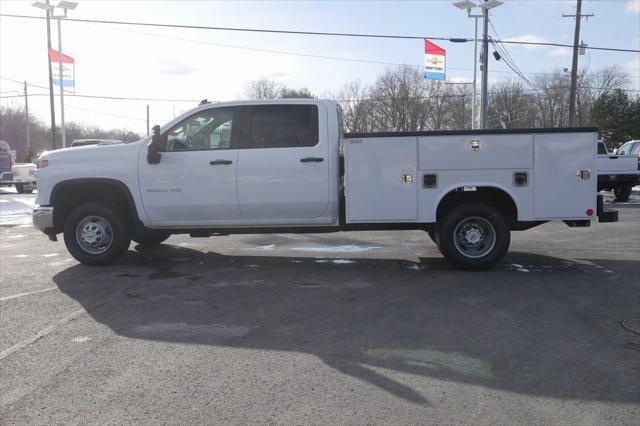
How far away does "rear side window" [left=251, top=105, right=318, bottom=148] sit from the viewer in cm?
741

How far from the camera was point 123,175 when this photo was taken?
758 centimetres

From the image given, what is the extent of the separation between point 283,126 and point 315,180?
33.4 inches

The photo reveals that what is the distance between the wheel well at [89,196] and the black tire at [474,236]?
422 cm

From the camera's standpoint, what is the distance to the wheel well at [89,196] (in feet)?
25.0

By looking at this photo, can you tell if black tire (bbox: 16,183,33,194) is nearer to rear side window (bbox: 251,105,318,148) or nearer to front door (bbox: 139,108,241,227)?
front door (bbox: 139,108,241,227)

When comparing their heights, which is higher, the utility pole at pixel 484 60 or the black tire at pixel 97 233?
the utility pole at pixel 484 60

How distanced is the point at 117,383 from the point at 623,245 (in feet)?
29.4

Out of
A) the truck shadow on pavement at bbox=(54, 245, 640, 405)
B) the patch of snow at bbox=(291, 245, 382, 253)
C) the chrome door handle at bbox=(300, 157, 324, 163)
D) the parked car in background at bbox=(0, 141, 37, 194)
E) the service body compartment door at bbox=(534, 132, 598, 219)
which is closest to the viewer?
the truck shadow on pavement at bbox=(54, 245, 640, 405)

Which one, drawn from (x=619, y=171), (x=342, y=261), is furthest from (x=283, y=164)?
(x=619, y=171)

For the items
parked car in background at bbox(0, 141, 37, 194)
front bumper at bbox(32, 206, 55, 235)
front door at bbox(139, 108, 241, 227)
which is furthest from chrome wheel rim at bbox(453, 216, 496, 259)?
parked car in background at bbox(0, 141, 37, 194)

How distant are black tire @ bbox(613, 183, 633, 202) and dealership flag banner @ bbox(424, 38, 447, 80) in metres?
11.2

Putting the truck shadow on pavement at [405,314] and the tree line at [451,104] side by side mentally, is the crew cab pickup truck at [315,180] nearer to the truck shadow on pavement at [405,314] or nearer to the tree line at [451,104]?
the truck shadow on pavement at [405,314]

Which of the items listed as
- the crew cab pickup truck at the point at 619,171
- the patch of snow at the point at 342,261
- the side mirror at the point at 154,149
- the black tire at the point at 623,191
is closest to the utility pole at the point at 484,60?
the crew cab pickup truck at the point at 619,171

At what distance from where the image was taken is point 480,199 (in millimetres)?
7512
